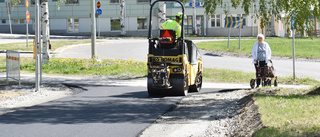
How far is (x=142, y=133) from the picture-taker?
32.1 ft

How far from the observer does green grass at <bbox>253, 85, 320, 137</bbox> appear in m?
8.10

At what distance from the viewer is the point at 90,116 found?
11.5m

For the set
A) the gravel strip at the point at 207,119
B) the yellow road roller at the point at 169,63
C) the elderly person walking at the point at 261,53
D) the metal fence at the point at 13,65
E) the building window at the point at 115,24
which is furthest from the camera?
the building window at the point at 115,24

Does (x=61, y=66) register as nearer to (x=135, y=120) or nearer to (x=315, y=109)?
(x=135, y=120)

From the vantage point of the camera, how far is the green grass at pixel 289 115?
26.6ft

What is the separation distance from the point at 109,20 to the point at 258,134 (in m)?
60.1

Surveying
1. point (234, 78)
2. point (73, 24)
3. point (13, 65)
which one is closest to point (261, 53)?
point (234, 78)

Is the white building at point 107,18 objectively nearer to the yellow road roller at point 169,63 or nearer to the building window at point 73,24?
the building window at point 73,24

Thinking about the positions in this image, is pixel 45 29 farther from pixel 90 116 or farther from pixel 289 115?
pixel 289 115

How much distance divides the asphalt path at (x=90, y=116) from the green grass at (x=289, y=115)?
2260 mm

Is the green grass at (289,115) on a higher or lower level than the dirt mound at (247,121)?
higher

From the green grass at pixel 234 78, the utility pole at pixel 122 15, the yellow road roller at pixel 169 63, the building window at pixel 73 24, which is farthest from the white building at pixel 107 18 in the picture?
the yellow road roller at pixel 169 63

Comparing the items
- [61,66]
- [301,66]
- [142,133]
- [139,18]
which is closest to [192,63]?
[142,133]

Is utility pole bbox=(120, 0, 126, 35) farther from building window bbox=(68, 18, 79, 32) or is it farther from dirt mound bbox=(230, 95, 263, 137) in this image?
dirt mound bbox=(230, 95, 263, 137)
